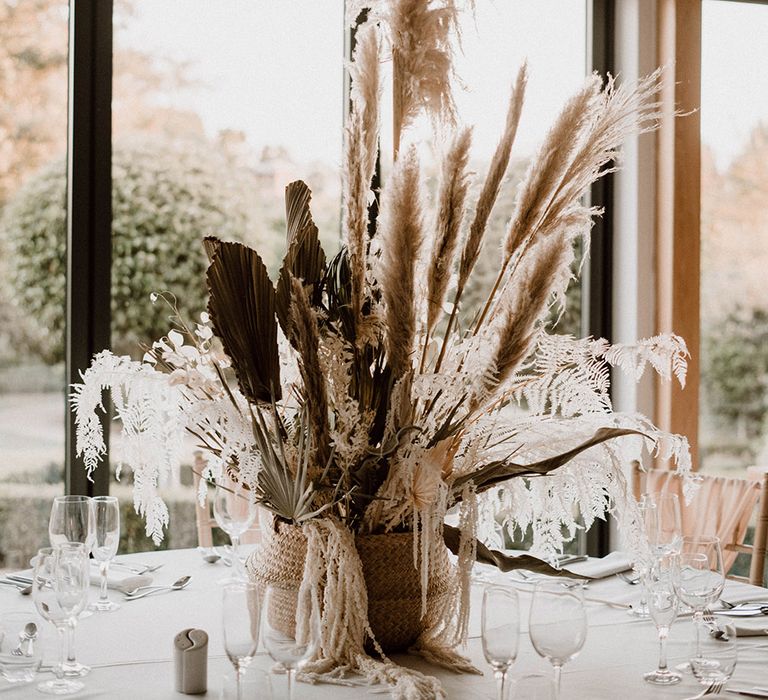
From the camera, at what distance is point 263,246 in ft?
11.4

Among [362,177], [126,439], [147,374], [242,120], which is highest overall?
[242,120]

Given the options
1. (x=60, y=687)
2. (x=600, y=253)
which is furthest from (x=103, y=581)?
(x=600, y=253)

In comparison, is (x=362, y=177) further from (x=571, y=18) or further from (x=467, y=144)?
(x=571, y=18)

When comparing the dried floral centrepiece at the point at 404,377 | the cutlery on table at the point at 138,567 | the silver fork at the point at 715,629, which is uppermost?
the dried floral centrepiece at the point at 404,377

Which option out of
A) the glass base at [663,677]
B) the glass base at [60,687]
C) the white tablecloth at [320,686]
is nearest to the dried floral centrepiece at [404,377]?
the white tablecloth at [320,686]

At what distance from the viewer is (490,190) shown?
167 centimetres

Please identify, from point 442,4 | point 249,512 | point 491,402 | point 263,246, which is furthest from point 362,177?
point 263,246

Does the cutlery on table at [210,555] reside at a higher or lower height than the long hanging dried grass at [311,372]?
lower

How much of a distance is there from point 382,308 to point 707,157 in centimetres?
277

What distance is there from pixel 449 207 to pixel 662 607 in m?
0.69

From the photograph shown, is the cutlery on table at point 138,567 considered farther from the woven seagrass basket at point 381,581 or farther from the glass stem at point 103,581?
the woven seagrass basket at point 381,581

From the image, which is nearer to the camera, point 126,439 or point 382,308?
point 382,308

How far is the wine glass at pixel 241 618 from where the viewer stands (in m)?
1.33

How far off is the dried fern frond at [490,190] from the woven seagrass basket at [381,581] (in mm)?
428
